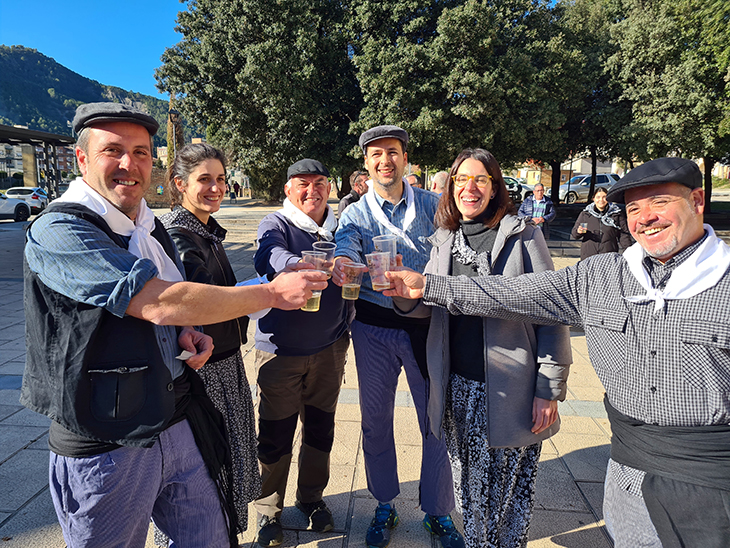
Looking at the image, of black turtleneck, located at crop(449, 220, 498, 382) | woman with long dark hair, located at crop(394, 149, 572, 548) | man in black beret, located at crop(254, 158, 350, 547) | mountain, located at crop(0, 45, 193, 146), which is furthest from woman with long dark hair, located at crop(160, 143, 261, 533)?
mountain, located at crop(0, 45, 193, 146)

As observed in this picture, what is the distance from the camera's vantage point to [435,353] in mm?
2213

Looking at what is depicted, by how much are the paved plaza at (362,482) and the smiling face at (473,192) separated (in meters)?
1.52

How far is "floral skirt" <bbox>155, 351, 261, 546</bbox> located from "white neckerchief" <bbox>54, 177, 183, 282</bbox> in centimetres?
68

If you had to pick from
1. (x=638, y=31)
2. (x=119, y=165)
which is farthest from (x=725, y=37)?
(x=119, y=165)

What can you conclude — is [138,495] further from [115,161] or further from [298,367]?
[115,161]

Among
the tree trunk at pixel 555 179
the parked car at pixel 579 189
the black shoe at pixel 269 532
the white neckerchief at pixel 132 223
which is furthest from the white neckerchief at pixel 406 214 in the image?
the parked car at pixel 579 189

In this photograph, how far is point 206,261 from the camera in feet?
7.24

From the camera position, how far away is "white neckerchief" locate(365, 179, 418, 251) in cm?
256

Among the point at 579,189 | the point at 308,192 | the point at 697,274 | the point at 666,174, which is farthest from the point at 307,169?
the point at 579,189

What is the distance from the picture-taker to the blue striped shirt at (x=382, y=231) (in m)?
2.53

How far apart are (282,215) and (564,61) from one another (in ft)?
56.2

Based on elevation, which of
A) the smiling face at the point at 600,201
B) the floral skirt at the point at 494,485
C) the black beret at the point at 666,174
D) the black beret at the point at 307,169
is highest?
the smiling face at the point at 600,201

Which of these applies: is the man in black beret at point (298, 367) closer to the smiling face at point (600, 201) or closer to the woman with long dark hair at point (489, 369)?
the woman with long dark hair at point (489, 369)

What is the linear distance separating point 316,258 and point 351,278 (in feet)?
0.70
